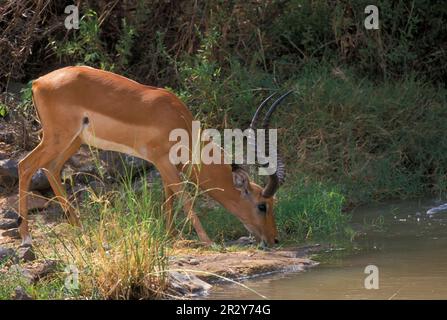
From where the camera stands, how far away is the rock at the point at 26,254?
6633 millimetres

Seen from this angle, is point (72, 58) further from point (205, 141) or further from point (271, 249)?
point (271, 249)

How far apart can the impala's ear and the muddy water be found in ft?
3.24

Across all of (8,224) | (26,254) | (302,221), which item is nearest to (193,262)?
(26,254)

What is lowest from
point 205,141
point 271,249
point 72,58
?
point 271,249

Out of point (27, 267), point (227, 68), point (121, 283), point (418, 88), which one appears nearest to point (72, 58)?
point (227, 68)

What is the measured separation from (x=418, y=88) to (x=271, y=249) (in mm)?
3734

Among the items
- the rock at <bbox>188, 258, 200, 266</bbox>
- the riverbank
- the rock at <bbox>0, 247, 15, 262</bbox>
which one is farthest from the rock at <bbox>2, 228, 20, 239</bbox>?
the rock at <bbox>188, 258, 200, 266</bbox>

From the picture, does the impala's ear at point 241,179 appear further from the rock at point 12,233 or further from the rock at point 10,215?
the rock at point 10,215

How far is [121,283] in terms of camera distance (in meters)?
5.71

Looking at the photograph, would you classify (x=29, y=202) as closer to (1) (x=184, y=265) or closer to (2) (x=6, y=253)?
(2) (x=6, y=253)

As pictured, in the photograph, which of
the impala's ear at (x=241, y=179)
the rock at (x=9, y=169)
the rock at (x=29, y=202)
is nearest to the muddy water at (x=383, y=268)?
the impala's ear at (x=241, y=179)

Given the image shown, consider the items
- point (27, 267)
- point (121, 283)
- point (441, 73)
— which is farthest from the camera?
point (441, 73)

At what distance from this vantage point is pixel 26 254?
6.68 meters

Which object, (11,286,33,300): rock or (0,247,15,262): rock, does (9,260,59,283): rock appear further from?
(11,286,33,300): rock
